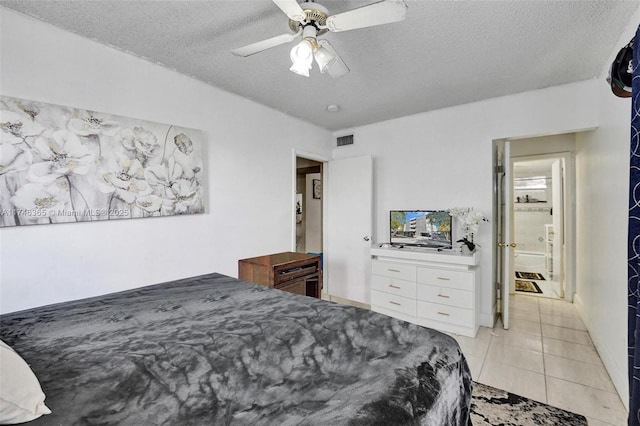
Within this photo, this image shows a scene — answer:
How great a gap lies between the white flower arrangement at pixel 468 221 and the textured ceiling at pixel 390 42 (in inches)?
49.3

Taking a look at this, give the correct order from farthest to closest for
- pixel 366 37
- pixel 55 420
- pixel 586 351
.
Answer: pixel 586 351 → pixel 366 37 → pixel 55 420

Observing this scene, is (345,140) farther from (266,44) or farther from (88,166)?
(88,166)

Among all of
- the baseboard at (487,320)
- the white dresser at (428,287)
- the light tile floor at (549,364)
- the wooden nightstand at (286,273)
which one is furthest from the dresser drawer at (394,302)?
the wooden nightstand at (286,273)

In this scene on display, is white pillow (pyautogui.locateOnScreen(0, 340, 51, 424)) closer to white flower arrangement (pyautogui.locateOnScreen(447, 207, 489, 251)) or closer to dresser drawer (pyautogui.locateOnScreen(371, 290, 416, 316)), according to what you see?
dresser drawer (pyautogui.locateOnScreen(371, 290, 416, 316))

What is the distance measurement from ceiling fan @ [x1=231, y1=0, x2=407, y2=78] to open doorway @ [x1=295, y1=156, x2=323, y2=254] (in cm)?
369

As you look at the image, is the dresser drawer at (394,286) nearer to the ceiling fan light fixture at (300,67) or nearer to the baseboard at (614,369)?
the baseboard at (614,369)

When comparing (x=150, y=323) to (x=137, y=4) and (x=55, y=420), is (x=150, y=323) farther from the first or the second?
(x=137, y=4)

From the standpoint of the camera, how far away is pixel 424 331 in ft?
3.91

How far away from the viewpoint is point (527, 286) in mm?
4852

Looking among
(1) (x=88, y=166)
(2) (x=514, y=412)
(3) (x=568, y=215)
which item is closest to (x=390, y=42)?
(1) (x=88, y=166)

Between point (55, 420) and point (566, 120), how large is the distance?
3949 mm

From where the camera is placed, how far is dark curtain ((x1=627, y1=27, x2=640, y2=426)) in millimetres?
1162

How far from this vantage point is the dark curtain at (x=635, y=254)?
3.81 ft

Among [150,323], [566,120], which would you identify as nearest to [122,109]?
[150,323]
